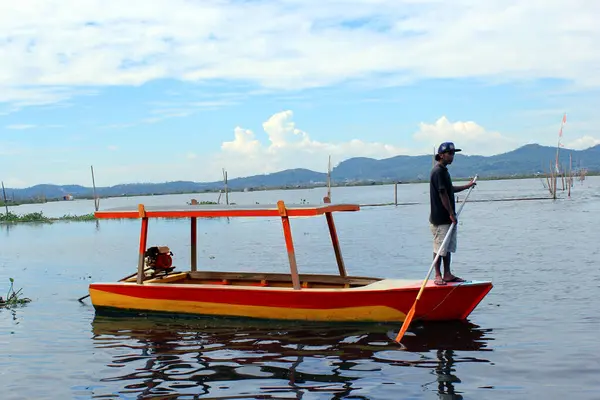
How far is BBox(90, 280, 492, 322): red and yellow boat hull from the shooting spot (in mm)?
10812

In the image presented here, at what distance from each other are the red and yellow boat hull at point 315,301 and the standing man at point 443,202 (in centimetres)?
37

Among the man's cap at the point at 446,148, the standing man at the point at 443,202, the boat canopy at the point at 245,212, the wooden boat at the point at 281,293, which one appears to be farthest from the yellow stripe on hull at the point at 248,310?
the man's cap at the point at 446,148

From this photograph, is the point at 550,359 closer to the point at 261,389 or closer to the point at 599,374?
the point at 599,374

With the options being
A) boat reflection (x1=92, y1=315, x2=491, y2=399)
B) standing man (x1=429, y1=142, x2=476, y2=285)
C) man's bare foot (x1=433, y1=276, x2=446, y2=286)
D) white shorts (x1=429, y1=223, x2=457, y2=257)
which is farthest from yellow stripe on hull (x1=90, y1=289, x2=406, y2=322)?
white shorts (x1=429, y1=223, x2=457, y2=257)

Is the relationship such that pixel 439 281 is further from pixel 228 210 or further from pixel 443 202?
pixel 228 210

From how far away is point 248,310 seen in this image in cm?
1199

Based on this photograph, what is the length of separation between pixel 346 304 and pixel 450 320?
187cm

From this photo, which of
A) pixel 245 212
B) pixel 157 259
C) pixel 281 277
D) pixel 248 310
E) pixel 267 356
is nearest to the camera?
pixel 267 356

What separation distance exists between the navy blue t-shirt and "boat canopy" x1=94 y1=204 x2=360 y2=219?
79.3 inches

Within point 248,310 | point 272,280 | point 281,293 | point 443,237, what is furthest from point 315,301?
point 443,237

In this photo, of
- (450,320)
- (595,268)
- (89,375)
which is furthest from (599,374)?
(595,268)

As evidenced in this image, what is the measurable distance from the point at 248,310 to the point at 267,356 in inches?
78.1

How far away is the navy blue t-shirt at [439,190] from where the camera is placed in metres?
10.5

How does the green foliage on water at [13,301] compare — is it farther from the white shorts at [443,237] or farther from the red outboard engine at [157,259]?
the white shorts at [443,237]
